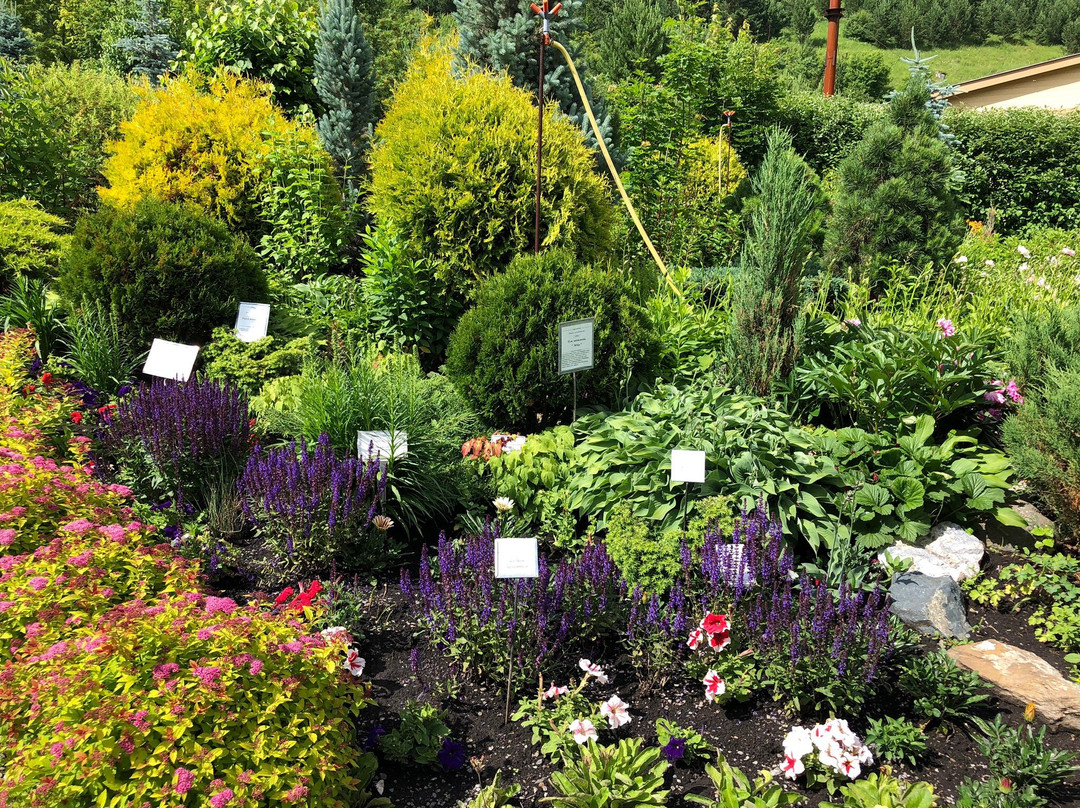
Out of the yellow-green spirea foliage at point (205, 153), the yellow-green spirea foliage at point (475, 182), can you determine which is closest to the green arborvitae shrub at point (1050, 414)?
→ the yellow-green spirea foliage at point (475, 182)

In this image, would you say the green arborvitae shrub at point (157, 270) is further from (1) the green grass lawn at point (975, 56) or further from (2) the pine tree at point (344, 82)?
(1) the green grass lawn at point (975, 56)

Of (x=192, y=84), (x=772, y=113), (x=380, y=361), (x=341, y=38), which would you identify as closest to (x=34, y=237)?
(x=192, y=84)

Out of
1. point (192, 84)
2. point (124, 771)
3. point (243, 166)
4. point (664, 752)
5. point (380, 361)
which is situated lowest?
point (664, 752)

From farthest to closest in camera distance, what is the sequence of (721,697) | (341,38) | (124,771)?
(341,38), (721,697), (124,771)

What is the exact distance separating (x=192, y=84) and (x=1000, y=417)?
26.0 feet

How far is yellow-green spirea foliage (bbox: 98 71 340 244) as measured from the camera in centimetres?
670

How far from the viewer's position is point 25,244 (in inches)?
246

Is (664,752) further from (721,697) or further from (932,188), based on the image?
(932,188)

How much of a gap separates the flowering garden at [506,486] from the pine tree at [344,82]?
4.59 ft

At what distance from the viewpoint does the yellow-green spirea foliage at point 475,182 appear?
18.0 feet

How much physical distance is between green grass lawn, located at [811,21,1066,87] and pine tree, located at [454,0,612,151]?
48.6 m

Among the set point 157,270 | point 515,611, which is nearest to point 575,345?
point 515,611

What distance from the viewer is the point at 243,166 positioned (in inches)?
273

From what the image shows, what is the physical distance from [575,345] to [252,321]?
2.68 meters
